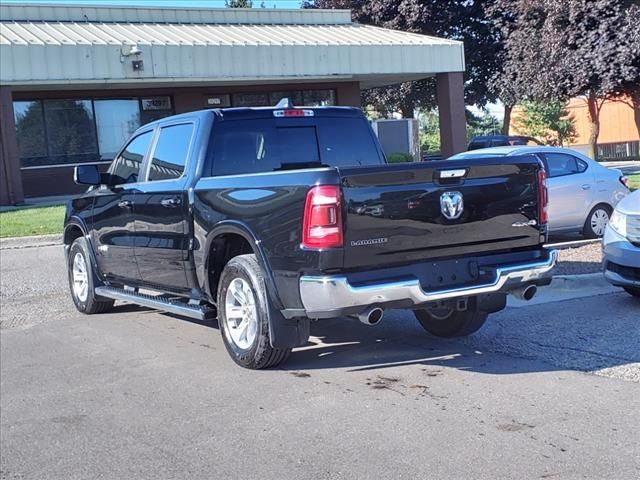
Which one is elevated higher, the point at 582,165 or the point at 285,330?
the point at 582,165

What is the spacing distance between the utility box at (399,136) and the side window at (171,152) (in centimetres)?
2367

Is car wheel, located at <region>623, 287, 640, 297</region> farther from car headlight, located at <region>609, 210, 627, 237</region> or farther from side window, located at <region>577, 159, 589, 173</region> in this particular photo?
side window, located at <region>577, 159, 589, 173</region>

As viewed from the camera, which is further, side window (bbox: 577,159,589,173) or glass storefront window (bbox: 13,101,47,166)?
glass storefront window (bbox: 13,101,47,166)

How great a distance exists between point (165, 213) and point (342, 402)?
271 cm

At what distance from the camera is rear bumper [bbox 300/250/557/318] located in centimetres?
555

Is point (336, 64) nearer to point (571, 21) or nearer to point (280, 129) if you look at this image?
point (571, 21)

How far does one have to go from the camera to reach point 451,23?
38344 mm

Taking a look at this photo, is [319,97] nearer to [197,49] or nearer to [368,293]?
[197,49]

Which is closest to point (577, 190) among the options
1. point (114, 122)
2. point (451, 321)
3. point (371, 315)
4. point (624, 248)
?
point (624, 248)

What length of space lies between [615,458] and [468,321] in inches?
110

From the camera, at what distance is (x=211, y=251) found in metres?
6.79

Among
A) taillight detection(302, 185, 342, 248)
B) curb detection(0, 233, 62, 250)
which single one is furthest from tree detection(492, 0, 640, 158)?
taillight detection(302, 185, 342, 248)

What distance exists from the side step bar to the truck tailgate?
190 centimetres

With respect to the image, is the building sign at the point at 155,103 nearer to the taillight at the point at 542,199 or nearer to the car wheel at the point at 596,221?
the car wheel at the point at 596,221
